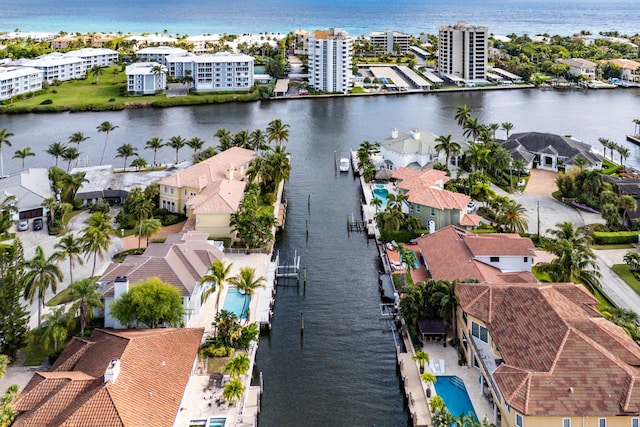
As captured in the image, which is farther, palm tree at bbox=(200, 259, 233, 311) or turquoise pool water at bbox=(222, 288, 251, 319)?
turquoise pool water at bbox=(222, 288, 251, 319)

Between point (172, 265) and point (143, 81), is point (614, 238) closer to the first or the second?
point (172, 265)

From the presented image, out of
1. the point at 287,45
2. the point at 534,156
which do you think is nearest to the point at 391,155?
the point at 534,156

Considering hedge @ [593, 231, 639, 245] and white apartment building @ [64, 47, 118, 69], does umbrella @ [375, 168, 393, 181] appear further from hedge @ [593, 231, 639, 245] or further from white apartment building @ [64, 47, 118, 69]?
white apartment building @ [64, 47, 118, 69]

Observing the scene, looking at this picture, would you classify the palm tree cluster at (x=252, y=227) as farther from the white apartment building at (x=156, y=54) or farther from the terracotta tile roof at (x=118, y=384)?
the white apartment building at (x=156, y=54)

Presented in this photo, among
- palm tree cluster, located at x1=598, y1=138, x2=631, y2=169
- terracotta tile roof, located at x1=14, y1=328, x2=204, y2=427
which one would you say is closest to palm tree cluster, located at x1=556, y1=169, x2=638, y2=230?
palm tree cluster, located at x1=598, y1=138, x2=631, y2=169

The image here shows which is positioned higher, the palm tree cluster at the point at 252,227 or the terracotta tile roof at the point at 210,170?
the terracotta tile roof at the point at 210,170

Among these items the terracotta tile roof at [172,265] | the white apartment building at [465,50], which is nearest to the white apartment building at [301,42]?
the white apartment building at [465,50]

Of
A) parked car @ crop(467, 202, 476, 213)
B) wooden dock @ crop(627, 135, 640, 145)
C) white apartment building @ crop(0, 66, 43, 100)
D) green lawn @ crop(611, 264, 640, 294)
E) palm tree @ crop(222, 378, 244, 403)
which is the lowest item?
palm tree @ crop(222, 378, 244, 403)
